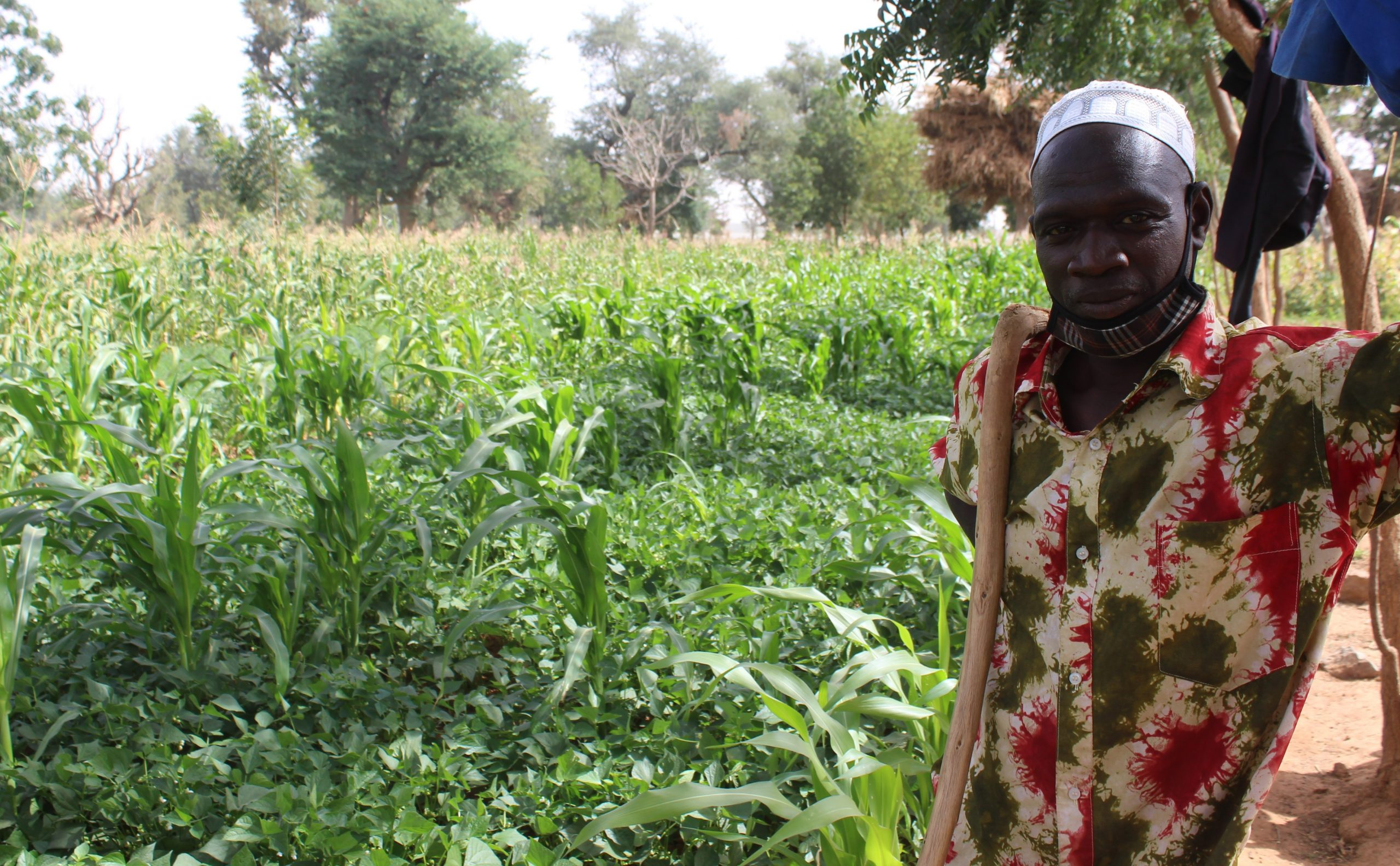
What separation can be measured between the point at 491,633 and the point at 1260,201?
282 centimetres

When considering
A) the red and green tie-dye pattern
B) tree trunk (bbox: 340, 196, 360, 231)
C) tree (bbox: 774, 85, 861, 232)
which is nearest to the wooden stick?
the red and green tie-dye pattern

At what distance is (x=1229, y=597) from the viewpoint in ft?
3.22

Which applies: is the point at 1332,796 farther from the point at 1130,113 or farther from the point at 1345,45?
the point at 1130,113

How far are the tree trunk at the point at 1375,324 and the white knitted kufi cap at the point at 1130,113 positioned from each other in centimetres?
153

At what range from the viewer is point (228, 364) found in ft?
18.1

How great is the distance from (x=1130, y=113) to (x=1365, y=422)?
40cm

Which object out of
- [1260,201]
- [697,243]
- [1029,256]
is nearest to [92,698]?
[1260,201]

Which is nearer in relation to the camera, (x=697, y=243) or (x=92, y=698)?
(x=92, y=698)

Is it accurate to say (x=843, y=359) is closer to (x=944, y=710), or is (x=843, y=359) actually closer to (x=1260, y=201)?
(x=1260, y=201)

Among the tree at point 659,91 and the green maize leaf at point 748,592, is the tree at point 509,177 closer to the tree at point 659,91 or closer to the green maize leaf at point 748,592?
the tree at point 659,91

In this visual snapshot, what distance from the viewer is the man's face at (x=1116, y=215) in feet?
3.23

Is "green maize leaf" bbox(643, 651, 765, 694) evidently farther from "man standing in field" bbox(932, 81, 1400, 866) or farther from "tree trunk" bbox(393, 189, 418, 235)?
"tree trunk" bbox(393, 189, 418, 235)

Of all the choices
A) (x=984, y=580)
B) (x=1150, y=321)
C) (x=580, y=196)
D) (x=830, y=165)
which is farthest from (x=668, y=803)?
(x=580, y=196)

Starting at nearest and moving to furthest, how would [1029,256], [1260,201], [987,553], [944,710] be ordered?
[987,553]
[944,710]
[1260,201]
[1029,256]
